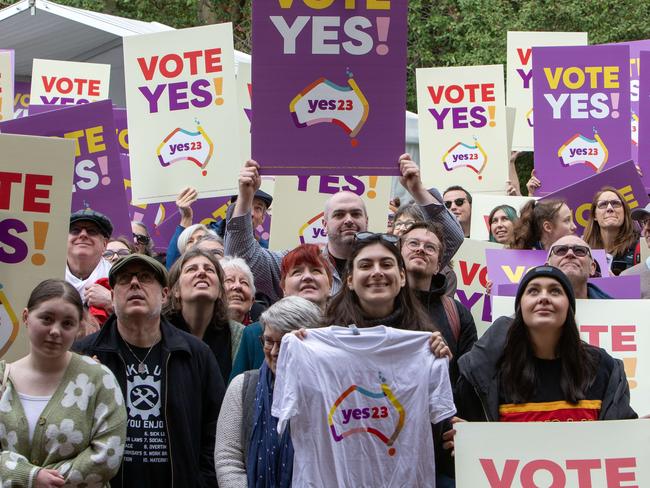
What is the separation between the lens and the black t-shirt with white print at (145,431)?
552 centimetres

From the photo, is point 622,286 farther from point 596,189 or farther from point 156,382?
point 156,382

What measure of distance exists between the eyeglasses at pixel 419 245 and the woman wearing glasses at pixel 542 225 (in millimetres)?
1546

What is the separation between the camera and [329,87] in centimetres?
655

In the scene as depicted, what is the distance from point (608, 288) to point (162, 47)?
12.4 ft

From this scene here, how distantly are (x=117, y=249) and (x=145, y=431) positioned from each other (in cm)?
247

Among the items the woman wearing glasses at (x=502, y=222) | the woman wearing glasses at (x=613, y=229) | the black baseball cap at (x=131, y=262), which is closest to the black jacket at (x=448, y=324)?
A: the black baseball cap at (x=131, y=262)

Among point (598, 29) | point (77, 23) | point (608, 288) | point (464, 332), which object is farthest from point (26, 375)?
point (598, 29)

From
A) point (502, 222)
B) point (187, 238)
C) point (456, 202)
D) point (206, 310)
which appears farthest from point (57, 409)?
point (456, 202)

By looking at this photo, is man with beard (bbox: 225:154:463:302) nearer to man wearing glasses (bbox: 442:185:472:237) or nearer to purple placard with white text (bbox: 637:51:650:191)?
man wearing glasses (bbox: 442:185:472:237)

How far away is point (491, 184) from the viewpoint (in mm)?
11266

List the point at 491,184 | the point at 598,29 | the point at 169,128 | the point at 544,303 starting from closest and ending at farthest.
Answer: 1. the point at 544,303
2. the point at 169,128
3. the point at 491,184
4. the point at 598,29

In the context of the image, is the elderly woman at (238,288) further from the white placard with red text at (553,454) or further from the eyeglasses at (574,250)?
the white placard with red text at (553,454)

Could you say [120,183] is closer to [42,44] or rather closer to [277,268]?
[277,268]

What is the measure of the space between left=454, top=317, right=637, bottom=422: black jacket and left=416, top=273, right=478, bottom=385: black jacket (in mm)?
418
